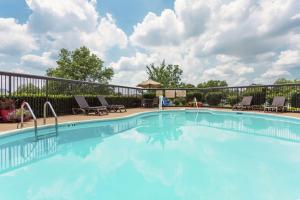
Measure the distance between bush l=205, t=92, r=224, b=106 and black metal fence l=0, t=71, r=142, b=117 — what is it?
6.23m

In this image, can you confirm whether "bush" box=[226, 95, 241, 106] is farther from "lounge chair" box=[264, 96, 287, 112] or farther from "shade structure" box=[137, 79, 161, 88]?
"shade structure" box=[137, 79, 161, 88]

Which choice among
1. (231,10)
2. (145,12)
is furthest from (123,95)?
(231,10)

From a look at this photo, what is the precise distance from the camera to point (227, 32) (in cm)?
1263

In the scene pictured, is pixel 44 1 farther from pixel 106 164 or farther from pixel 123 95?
pixel 106 164

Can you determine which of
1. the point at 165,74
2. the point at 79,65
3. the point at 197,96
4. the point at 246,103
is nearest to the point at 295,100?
the point at 246,103

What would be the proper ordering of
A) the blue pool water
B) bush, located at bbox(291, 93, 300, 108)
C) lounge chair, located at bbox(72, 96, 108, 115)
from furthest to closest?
bush, located at bbox(291, 93, 300, 108), lounge chair, located at bbox(72, 96, 108, 115), the blue pool water

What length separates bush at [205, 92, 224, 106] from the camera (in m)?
15.6

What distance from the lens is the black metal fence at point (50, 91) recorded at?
24.3 feet

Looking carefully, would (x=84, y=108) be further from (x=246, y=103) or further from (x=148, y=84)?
(x=246, y=103)

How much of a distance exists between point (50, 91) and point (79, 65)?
2102 centimetres

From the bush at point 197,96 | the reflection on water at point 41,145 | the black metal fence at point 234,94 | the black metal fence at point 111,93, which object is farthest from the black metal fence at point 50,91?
the bush at point 197,96

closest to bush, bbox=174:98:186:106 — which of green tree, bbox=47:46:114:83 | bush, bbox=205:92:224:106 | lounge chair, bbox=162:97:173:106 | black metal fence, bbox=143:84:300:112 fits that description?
black metal fence, bbox=143:84:300:112

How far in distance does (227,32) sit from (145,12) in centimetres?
468

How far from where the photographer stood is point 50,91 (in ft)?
30.0
